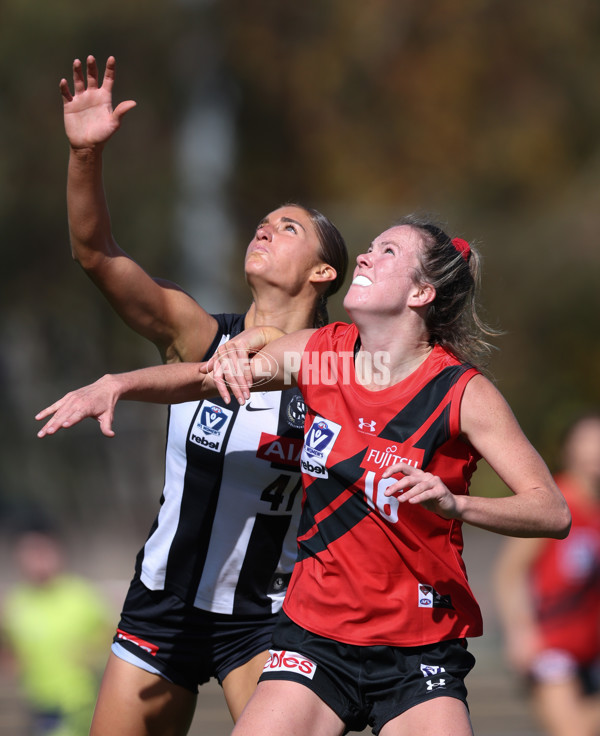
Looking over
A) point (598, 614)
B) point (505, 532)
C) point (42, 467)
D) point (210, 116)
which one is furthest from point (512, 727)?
point (210, 116)

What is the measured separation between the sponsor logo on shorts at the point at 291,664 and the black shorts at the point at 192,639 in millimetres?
611

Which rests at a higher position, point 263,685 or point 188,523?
point 188,523

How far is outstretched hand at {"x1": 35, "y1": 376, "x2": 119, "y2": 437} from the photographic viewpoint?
10.5 feet

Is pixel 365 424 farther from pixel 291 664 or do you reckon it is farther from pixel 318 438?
pixel 291 664

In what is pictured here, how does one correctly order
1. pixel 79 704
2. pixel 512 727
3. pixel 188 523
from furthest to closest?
pixel 512 727, pixel 79 704, pixel 188 523

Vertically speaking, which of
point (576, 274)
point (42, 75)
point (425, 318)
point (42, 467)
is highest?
point (42, 75)

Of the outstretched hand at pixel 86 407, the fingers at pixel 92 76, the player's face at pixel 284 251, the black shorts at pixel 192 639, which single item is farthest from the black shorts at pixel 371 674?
the fingers at pixel 92 76

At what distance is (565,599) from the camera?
6332 mm

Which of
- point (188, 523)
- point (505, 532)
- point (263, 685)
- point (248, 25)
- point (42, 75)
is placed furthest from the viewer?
point (248, 25)

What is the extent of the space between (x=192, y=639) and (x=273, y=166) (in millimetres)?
18161

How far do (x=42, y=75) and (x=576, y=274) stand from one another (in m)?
10.3

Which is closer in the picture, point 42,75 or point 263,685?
point 263,685

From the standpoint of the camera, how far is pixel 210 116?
66.1ft

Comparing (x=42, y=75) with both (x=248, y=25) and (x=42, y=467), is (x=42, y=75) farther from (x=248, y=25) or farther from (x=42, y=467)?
(x=42, y=467)
